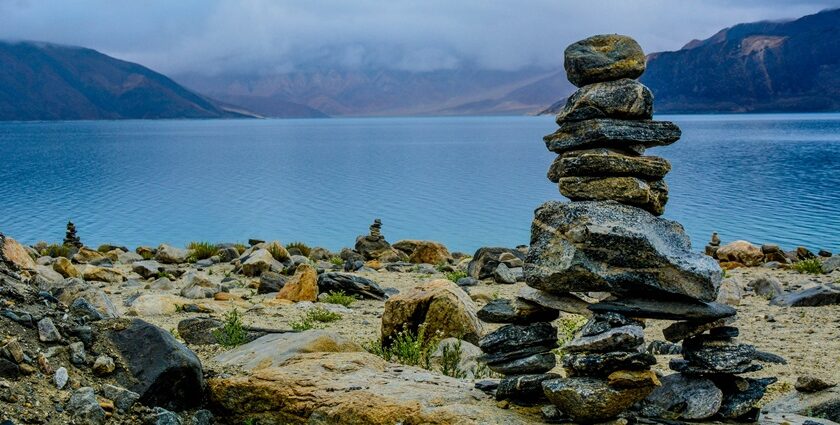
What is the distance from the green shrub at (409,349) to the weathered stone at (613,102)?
508cm

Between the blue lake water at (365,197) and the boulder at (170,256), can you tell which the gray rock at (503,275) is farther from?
the blue lake water at (365,197)

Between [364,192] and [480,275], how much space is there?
164 feet

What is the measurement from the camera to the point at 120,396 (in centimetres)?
1102

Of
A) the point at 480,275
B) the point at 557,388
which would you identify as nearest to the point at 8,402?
the point at 557,388

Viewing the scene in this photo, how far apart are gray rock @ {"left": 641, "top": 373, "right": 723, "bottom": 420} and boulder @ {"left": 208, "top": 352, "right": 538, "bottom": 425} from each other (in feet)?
5.44

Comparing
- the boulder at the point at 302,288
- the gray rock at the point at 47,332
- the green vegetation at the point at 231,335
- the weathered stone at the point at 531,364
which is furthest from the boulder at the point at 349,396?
the boulder at the point at 302,288

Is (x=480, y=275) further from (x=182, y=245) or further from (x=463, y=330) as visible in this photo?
(x=182, y=245)

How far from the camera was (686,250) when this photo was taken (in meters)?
10.8

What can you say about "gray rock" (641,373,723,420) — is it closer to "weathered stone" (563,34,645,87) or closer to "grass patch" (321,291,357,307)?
"weathered stone" (563,34,645,87)

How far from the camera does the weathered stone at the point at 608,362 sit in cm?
1015

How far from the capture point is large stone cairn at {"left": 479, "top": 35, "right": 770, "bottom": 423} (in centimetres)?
1037

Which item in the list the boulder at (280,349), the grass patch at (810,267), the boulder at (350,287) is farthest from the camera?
the grass patch at (810,267)

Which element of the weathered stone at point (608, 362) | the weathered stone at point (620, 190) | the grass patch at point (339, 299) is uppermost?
the weathered stone at point (620, 190)

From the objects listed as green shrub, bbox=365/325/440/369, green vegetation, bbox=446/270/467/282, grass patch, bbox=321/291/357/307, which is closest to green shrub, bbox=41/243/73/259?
green vegetation, bbox=446/270/467/282
